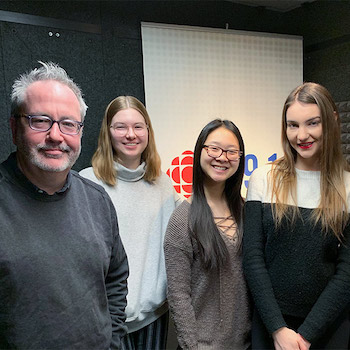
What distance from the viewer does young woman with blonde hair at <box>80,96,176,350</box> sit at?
1446 mm

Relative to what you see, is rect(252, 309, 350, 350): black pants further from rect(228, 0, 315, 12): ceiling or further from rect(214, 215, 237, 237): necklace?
rect(228, 0, 315, 12): ceiling

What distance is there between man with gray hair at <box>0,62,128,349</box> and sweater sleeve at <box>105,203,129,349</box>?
0.30ft

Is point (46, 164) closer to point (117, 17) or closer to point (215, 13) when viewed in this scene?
point (117, 17)

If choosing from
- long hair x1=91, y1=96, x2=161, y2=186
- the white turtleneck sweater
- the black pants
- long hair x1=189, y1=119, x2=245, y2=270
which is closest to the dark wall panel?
long hair x1=91, y1=96, x2=161, y2=186

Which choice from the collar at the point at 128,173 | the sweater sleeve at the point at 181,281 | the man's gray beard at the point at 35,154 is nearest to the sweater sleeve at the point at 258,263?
the sweater sleeve at the point at 181,281

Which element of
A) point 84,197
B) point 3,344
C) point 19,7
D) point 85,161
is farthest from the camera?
point 85,161

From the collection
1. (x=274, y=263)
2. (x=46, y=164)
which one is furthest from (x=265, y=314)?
(x=46, y=164)

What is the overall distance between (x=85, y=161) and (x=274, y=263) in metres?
1.21

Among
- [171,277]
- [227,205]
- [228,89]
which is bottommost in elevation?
[171,277]

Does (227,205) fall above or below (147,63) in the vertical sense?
below

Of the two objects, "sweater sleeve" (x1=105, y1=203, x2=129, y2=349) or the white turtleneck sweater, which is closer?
"sweater sleeve" (x1=105, y1=203, x2=129, y2=349)

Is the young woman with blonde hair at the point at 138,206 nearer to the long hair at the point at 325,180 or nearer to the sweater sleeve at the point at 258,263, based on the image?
the sweater sleeve at the point at 258,263

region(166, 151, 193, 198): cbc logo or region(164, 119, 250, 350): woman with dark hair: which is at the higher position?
region(166, 151, 193, 198): cbc logo

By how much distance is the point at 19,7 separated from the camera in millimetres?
1791
